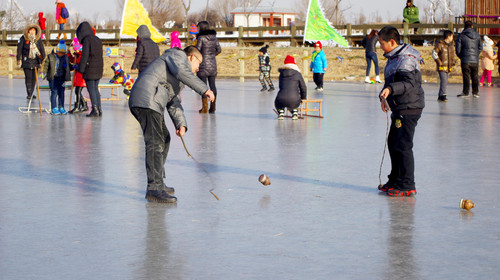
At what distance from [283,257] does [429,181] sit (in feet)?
11.6

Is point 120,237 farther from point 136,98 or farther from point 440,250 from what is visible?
point 440,250

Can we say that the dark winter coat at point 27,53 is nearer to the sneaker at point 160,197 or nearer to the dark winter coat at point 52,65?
the dark winter coat at point 52,65

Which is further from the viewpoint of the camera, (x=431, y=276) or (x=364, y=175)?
(x=364, y=175)

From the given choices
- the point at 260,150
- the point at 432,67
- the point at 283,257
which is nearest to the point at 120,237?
the point at 283,257

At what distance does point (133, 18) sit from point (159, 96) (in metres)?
35.2

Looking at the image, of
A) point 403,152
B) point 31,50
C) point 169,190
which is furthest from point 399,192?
point 31,50

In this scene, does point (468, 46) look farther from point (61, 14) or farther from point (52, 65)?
point (61, 14)

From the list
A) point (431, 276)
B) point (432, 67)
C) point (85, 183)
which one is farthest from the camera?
point (432, 67)

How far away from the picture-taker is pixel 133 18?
1649 inches

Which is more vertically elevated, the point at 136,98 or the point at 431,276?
the point at 136,98

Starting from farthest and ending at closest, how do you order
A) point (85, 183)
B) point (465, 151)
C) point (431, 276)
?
point (465, 151)
point (85, 183)
point (431, 276)

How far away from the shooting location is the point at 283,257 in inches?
221

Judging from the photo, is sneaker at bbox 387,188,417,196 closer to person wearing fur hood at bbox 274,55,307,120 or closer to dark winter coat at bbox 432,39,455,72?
person wearing fur hood at bbox 274,55,307,120

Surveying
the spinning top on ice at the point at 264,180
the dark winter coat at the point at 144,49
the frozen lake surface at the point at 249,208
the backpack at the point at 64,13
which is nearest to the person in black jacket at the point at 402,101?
the frozen lake surface at the point at 249,208
